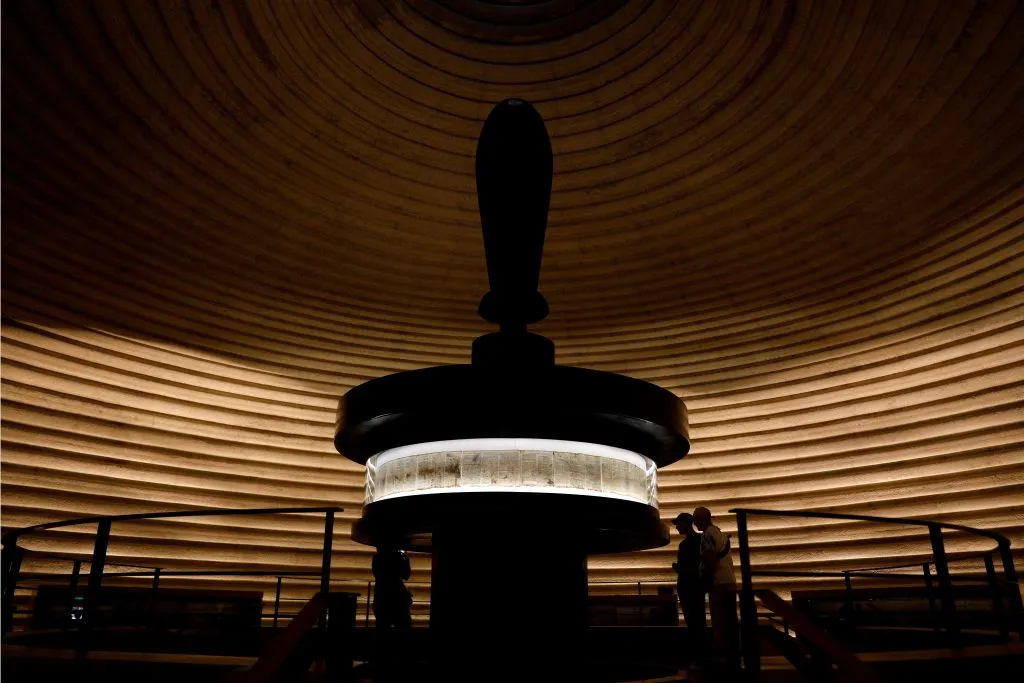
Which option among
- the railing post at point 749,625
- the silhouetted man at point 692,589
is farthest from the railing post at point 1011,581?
the railing post at point 749,625

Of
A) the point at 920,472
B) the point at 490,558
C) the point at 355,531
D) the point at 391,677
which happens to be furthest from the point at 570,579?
the point at 920,472

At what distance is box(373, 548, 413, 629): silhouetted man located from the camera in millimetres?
4375

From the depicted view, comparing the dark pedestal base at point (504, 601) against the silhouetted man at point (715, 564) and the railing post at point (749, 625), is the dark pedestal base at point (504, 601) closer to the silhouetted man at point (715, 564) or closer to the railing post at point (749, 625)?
the railing post at point (749, 625)

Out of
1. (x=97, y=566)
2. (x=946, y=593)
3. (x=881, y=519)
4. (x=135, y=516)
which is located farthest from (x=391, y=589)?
(x=946, y=593)

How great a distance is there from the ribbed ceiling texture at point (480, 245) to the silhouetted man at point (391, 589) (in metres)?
2.58

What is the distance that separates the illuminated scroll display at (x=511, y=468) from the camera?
181 cm

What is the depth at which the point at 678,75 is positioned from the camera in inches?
318

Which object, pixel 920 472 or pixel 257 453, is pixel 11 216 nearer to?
pixel 257 453

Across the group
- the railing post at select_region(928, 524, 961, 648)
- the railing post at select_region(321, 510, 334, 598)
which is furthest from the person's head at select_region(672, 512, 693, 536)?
the railing post at select_region(321, 510, 334, 598)

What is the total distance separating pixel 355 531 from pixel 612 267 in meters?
7.18

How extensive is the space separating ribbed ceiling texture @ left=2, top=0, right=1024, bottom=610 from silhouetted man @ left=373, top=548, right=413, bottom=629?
102 inches

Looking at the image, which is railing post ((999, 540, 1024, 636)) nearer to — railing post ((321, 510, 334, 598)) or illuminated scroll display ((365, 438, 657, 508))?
illuminated scroll display ((365, 438, 657, 508))

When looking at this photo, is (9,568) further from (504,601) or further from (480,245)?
(480,245)

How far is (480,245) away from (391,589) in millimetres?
5376
